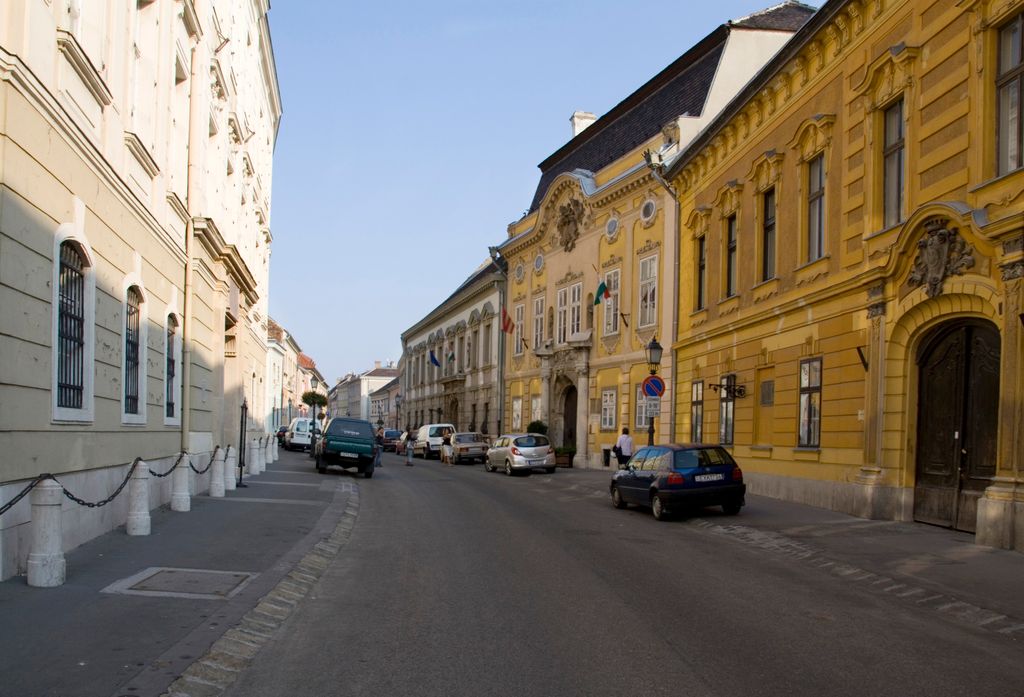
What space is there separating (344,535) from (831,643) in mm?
8744

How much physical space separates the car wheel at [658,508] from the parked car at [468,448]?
24692mm

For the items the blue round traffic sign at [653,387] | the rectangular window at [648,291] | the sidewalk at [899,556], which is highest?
the rectangular window at [648,291]

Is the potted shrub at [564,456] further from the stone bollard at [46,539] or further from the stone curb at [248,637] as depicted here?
the stone bollard at [46,539]

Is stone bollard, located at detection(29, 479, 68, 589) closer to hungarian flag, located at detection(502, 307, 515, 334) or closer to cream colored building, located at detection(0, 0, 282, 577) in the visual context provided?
cream colored building, located at detection(0, 0, 282, 577)

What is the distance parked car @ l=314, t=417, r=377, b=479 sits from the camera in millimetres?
29656

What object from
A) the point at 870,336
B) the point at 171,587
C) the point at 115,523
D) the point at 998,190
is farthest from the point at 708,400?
the point at 171,587

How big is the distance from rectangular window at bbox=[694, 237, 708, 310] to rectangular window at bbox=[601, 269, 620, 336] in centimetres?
732

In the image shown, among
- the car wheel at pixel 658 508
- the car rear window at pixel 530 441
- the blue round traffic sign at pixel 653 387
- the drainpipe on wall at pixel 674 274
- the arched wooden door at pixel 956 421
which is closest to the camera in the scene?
the arched wooden door at pixel 956 421

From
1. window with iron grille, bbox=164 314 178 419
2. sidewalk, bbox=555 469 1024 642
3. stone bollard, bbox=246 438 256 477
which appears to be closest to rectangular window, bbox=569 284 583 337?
stone bollard, bbox=246 438 256 477

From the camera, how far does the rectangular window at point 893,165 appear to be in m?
16.3

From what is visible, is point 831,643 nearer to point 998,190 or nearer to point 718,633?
point 718,633

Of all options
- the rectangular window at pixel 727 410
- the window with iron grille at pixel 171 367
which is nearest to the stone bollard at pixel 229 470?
the window with iron grille at pixel 171 367

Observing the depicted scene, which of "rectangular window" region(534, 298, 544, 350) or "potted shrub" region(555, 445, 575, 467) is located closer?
"potted shrub" region(555, 445, 575, 467)

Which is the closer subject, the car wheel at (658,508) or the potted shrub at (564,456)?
the car wheel at (658,508)
